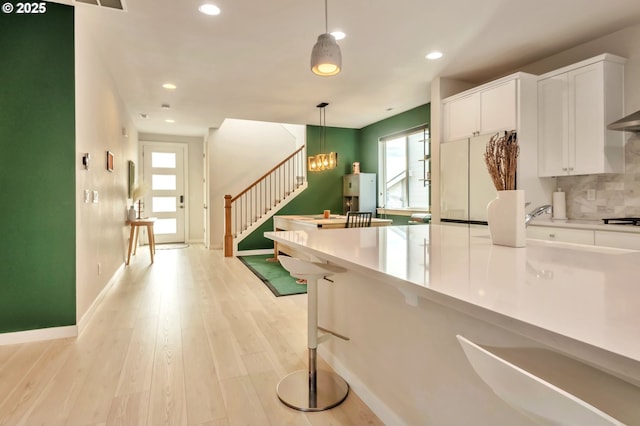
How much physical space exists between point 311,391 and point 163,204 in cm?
773

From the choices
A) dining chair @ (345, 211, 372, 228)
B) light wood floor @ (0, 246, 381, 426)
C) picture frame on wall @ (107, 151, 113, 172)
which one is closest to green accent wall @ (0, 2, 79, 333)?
light wood floor @ (0, 246, 381, 426)

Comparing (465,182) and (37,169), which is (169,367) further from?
(465,182)

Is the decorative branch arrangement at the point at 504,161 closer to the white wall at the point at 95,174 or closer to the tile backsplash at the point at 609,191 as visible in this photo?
the tile backsplash at the point at 609,191

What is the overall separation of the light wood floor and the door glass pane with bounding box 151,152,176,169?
17.3 feet

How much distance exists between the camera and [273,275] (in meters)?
5.04

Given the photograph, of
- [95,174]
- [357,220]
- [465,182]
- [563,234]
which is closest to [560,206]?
[563,234]

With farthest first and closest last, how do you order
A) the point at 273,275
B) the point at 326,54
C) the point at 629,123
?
the point at 273,275
the point at 629,123
the point at 326,54

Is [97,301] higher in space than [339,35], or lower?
lower

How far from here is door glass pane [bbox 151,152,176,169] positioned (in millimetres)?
8445

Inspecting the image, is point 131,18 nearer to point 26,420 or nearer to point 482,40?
point 26,420

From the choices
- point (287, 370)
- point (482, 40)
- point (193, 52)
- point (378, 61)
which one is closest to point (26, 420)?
point (287, 370)

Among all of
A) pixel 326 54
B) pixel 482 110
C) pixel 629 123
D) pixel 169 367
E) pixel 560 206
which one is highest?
pixel 482 110

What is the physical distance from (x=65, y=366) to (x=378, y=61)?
156 inches

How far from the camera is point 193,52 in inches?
146
